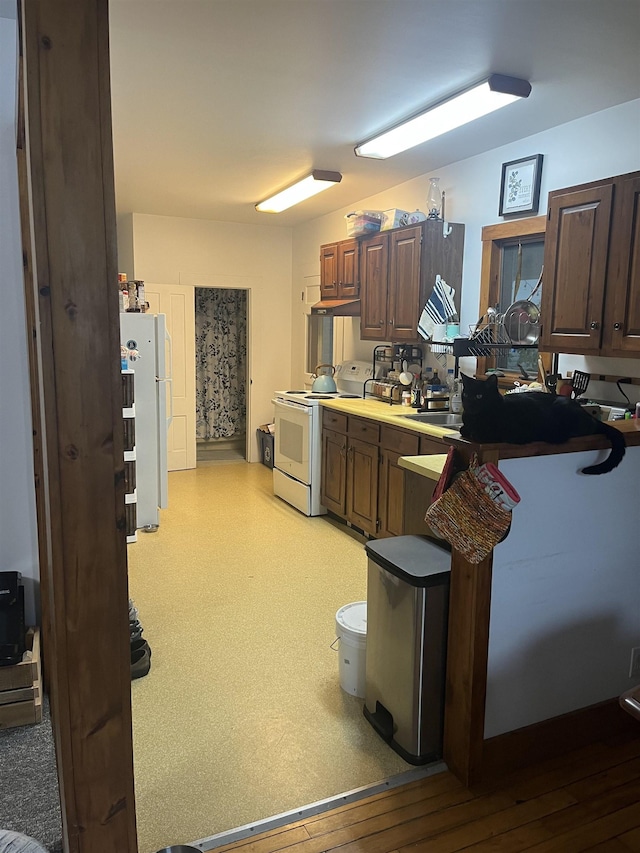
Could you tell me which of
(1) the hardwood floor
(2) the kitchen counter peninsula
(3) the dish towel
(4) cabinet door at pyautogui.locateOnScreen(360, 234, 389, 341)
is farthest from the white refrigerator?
(1) the hardwood floor

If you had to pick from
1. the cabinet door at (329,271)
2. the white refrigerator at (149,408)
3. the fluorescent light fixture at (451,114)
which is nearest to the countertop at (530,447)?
the fluorescent light fixture at (451,114)

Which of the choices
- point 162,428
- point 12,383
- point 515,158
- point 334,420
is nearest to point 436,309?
point 515,158

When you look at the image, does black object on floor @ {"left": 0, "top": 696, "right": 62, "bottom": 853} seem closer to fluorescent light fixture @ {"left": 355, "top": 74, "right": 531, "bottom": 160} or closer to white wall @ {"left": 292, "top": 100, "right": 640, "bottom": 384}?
white wall @ {"left": 292, "top": 100, "right": 640, "bottom": 384}

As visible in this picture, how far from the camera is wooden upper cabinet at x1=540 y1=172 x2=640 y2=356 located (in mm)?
2740

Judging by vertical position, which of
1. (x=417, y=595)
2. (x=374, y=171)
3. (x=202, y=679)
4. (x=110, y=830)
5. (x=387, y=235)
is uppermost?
(x=374, y=171)

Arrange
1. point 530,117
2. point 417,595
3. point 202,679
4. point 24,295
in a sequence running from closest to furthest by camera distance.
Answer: point 417,595 < point 24,295 < point 202,679 < point 530,117

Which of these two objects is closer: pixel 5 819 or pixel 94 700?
pixel 94 700

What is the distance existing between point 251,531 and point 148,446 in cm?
102

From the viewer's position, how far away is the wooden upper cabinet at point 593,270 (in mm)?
2740

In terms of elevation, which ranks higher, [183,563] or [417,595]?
[417,595]

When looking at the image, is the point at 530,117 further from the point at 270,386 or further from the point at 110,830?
the point at 270,386

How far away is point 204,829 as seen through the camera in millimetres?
1960

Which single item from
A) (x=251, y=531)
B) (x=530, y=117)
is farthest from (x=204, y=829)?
(x=530, y=117)

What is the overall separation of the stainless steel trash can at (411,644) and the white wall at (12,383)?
4.94 feet
